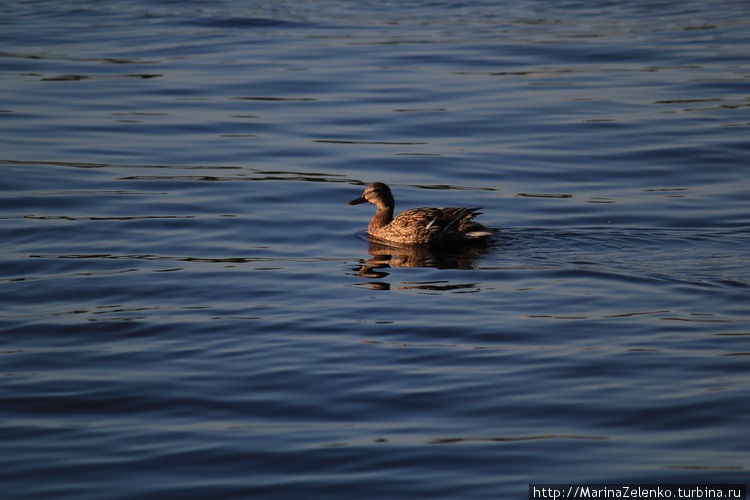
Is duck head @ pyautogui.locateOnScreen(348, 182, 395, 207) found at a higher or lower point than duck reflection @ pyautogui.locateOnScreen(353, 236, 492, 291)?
higher

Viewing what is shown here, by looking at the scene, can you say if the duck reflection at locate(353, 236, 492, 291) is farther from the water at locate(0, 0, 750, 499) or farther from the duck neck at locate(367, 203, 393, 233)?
the duck neck at locate(367, 203, 393, 233)

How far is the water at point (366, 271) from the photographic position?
24.0 feet

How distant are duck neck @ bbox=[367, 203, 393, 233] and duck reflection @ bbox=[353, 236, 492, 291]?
0.69ft

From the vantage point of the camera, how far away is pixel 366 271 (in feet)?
39.3

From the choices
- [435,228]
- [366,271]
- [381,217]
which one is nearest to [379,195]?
[381,217]

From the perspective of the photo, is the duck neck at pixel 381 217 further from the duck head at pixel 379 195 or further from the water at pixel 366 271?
the water at pixel 366 271

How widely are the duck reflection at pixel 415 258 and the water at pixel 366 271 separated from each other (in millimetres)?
59

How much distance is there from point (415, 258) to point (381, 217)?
3.61 ft

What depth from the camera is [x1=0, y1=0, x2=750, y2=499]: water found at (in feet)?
24.0

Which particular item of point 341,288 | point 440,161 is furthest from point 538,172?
point 341,288

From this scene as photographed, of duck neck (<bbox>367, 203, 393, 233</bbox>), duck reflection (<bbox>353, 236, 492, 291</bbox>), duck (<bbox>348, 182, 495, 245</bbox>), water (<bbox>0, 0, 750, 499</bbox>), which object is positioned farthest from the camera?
duck neck (<bbox>367, 203, 393, 233</bbox>)

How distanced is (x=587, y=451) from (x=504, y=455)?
49 centimetres

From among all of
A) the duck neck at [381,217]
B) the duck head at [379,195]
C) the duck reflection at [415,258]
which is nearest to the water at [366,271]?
the duck reflection at [415,258]

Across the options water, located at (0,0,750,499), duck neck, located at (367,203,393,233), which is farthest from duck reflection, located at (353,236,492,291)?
duck neck, located at (367,203,393,233)
